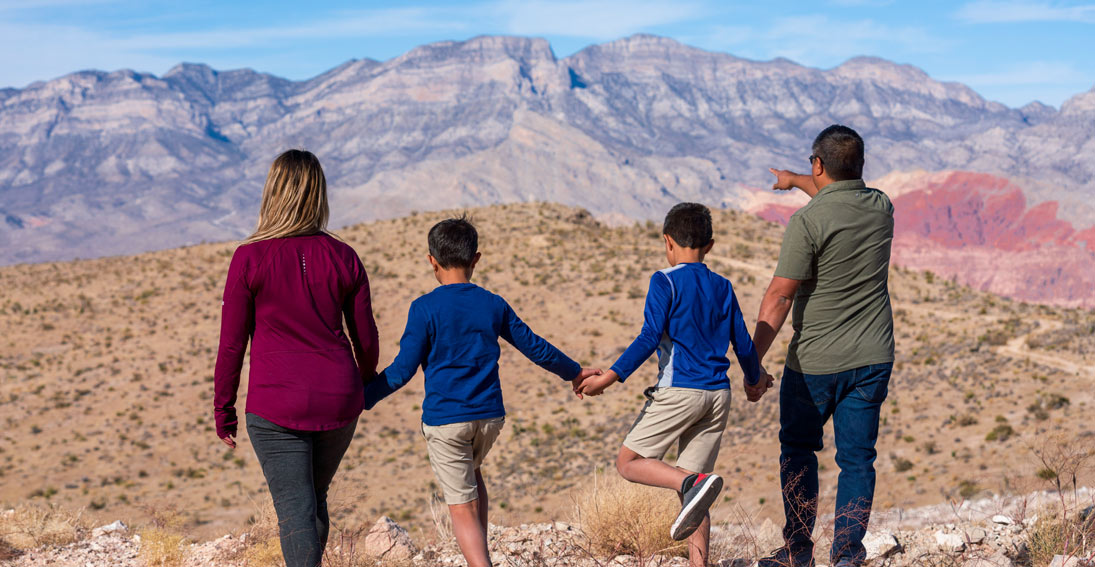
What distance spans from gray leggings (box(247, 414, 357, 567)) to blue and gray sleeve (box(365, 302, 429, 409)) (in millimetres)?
226

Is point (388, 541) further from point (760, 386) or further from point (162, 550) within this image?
point (760, 386)

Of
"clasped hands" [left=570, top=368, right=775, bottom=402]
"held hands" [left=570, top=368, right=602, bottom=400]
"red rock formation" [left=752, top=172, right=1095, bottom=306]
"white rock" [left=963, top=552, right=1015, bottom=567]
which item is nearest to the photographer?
"clasped hands" [left=570, top=368, right=775, bottom=402]

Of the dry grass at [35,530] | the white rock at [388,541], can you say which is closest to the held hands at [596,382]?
the white rock at [388,541]

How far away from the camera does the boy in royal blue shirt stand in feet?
11.9

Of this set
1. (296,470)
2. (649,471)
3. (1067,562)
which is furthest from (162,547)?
(1067,562)

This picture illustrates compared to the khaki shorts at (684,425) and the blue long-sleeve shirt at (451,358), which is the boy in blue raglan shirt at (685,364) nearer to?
the khaki shorts at (684,425)

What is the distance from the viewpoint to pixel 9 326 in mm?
27812

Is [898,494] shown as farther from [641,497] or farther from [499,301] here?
[499,301]

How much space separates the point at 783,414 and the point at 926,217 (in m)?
177

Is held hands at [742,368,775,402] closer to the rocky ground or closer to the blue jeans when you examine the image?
the blue jeans

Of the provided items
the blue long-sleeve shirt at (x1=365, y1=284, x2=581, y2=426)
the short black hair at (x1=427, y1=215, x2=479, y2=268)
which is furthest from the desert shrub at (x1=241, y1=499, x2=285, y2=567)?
the short black hair at (x1=427, y1=215, x2=479, y2=268)

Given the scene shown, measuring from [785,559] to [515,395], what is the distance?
57.8ft

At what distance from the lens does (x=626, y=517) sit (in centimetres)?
510

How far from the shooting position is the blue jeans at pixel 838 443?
12.8ft
